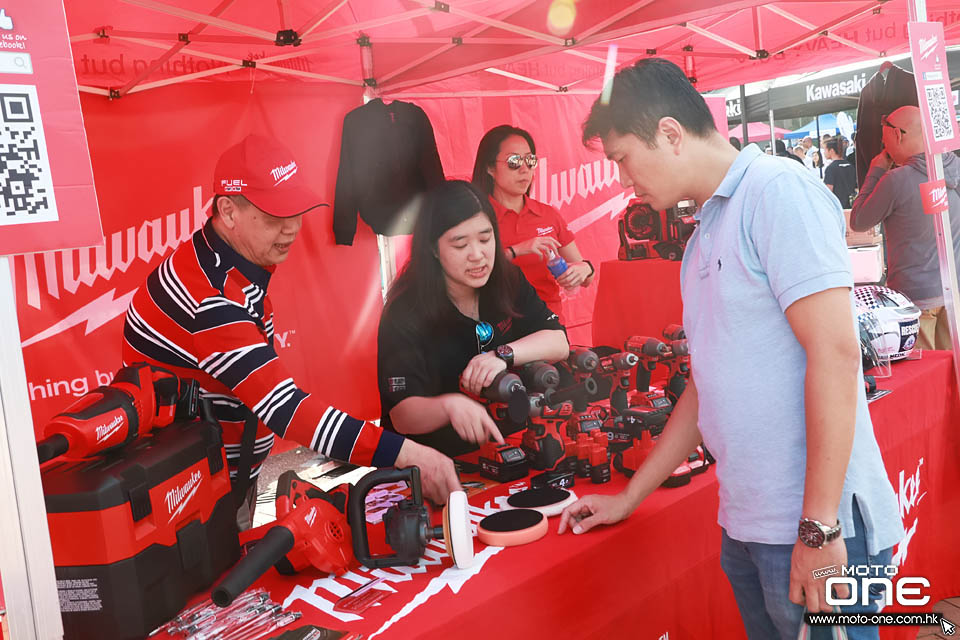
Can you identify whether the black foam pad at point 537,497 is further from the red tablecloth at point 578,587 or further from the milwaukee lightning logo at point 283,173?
the milwaukee lightning logo at point 283,173

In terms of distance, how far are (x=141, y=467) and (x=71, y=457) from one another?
154 mm

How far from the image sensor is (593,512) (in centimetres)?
183

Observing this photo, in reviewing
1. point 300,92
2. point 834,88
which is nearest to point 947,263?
point 300,92

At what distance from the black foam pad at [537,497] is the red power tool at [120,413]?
2.78 ft

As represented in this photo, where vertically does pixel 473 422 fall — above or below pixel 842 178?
below

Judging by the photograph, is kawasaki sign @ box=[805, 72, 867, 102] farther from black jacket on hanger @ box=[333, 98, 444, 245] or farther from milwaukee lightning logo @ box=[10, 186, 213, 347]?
milwaukee lightning logo @ box=[10, 186, 213, 347]

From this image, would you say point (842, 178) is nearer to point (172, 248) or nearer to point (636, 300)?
point (636, 300)

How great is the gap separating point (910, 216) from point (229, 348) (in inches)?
160

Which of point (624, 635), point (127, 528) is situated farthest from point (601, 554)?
point (127, 528)

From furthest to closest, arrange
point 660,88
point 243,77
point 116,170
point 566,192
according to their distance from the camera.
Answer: point 566,192
point 243,77
point 116,170
point 660,88

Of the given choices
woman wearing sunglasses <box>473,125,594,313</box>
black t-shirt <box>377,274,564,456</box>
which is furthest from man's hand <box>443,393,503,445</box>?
Answer: woman wearing sunglasses <box>473,125,594,313</box>

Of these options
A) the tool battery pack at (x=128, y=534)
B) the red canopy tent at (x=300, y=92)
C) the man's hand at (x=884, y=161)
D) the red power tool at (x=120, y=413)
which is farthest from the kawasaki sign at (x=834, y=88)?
the tool battery pack at (x=128, y=534)

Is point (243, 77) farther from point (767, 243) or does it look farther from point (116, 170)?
point (767, 243)

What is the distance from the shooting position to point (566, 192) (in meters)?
7.38
